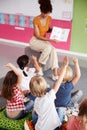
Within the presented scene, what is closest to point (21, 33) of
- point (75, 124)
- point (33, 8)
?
point (33, 8)

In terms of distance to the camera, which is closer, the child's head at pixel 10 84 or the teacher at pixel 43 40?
the child's head at pixel 10 84

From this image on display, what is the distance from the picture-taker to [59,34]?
14.0 ft

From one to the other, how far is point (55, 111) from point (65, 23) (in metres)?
2.36

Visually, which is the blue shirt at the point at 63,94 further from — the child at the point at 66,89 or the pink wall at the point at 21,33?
the pink wall at the point at 21,33

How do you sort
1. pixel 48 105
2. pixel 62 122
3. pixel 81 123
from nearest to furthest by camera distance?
pixel 81 123, pixel 48 105, pixel 62 122

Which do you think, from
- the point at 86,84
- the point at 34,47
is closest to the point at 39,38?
the point at 34,47

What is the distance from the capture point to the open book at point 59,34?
422 cm

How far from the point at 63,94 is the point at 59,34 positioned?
5.37ft

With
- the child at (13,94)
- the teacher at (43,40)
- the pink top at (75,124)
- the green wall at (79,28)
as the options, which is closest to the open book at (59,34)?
the teacher at (43,40)

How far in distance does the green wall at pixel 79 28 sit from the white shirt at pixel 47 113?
2203 millimetres

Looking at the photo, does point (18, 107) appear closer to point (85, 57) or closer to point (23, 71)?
point (23, 71)

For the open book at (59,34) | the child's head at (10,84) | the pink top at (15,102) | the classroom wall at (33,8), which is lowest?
the pink top at (15,102)

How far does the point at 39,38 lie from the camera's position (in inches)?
166

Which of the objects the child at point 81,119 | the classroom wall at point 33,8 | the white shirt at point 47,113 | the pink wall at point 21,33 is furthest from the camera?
the pink wall at point 21,33
